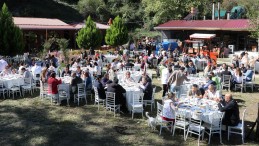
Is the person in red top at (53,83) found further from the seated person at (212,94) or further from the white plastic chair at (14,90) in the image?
the seated person at (212,94)

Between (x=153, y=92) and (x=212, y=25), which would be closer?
(x=153, y=92)

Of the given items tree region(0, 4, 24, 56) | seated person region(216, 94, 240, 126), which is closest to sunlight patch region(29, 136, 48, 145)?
seated person region(216, 94, 240, 126)

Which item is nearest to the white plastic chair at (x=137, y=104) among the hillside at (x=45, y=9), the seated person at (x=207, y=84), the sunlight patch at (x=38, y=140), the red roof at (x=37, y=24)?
the seated person at (x=207, y=84)

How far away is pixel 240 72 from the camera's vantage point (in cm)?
1443

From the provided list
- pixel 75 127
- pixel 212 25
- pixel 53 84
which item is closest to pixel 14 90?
pixel 53 84

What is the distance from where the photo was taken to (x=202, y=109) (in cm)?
889

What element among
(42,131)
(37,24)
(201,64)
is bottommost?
(42,131)

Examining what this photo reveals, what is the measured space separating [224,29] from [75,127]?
80.3 feet

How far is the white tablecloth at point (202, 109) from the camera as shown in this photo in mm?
8437

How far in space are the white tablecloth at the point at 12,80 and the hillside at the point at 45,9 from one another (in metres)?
32.1

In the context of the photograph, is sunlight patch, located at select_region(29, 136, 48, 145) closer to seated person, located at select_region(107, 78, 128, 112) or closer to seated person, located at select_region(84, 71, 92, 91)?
seated person, located at select_region(107, 78, 128, 112)

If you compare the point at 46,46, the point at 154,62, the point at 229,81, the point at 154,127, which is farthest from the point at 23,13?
the point at 154,127

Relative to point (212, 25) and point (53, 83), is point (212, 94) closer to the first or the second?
point (53, 83)

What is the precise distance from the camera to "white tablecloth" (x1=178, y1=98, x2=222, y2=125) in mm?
8437
